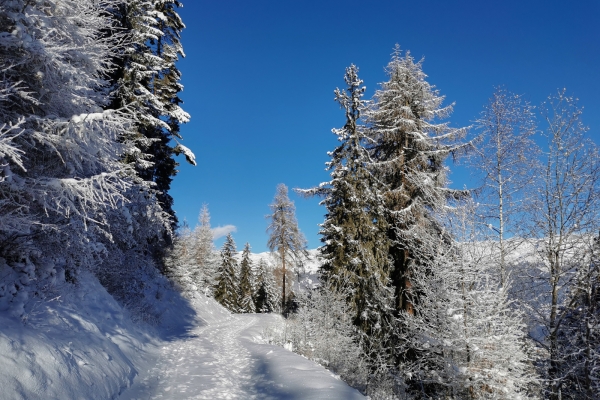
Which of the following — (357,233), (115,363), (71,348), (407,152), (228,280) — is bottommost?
(115,363)

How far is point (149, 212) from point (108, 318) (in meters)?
4.63

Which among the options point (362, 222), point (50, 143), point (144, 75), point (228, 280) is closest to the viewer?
point (50, 143)

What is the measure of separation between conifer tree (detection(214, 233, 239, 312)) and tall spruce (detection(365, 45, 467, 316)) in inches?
1314

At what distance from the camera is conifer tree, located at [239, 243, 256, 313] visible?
4875 cm

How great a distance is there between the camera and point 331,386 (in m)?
6.63

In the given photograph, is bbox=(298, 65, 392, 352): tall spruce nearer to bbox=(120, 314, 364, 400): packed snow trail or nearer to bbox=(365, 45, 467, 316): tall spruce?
bbox=(365, 45, 467, 316): tall spruce

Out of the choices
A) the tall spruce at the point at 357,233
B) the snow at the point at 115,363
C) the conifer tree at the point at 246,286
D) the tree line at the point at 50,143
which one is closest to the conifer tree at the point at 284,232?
the tall spruce at the point at 357,233

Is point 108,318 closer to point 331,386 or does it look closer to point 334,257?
point 331,386

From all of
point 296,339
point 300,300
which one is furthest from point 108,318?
point 300,300

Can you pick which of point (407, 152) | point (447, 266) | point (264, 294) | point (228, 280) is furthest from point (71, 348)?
point (264, 294)

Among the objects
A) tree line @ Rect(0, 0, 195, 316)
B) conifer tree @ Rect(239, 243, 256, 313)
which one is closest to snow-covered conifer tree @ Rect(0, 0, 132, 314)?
tree line @ Rect(0, 0, 195, 316)

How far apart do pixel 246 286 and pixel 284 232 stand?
21.1m

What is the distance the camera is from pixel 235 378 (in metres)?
8.23

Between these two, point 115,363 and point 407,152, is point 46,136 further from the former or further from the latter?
point 407,152
